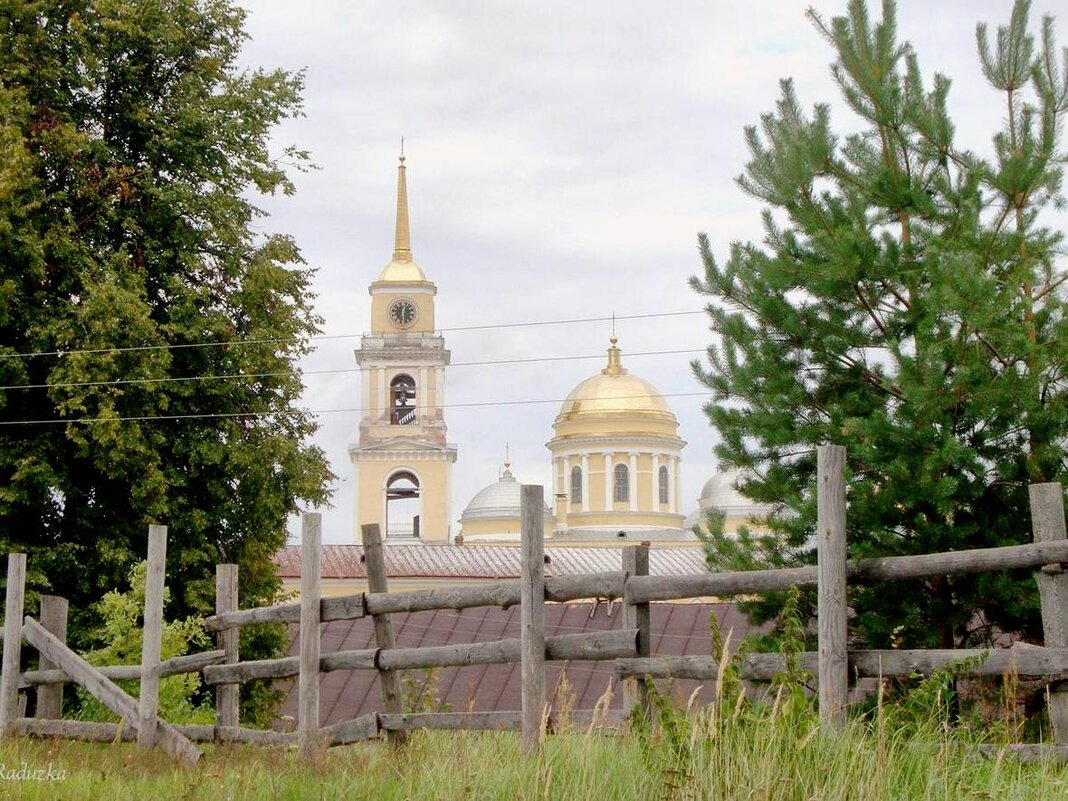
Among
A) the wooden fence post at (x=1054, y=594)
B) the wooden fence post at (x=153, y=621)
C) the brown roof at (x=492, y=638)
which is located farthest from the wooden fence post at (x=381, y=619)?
the brown roof at (x=492, y=638)

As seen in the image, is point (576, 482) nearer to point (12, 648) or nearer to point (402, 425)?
point (402, 425)

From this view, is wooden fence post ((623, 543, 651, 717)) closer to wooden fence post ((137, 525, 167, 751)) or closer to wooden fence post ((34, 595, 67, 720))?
wooden fence post ((137, 525, 167, 751))

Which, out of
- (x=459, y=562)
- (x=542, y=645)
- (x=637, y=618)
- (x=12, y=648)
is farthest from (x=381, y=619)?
(x=459, y=562)

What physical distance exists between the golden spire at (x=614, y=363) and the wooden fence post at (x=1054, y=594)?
2710 inches

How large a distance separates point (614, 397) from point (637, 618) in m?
66.6

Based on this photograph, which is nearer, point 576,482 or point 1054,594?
point 1054,594

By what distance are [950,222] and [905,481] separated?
208cm

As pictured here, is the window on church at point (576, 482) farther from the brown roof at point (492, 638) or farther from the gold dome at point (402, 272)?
the brown roof at point (492, 638)

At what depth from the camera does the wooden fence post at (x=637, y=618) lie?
894 cm

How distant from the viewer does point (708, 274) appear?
36.9 ft

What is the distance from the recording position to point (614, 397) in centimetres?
7544

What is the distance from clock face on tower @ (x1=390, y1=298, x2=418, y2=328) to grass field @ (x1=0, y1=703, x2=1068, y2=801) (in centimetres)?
6799

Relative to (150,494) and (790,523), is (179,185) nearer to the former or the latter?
(150,494)
